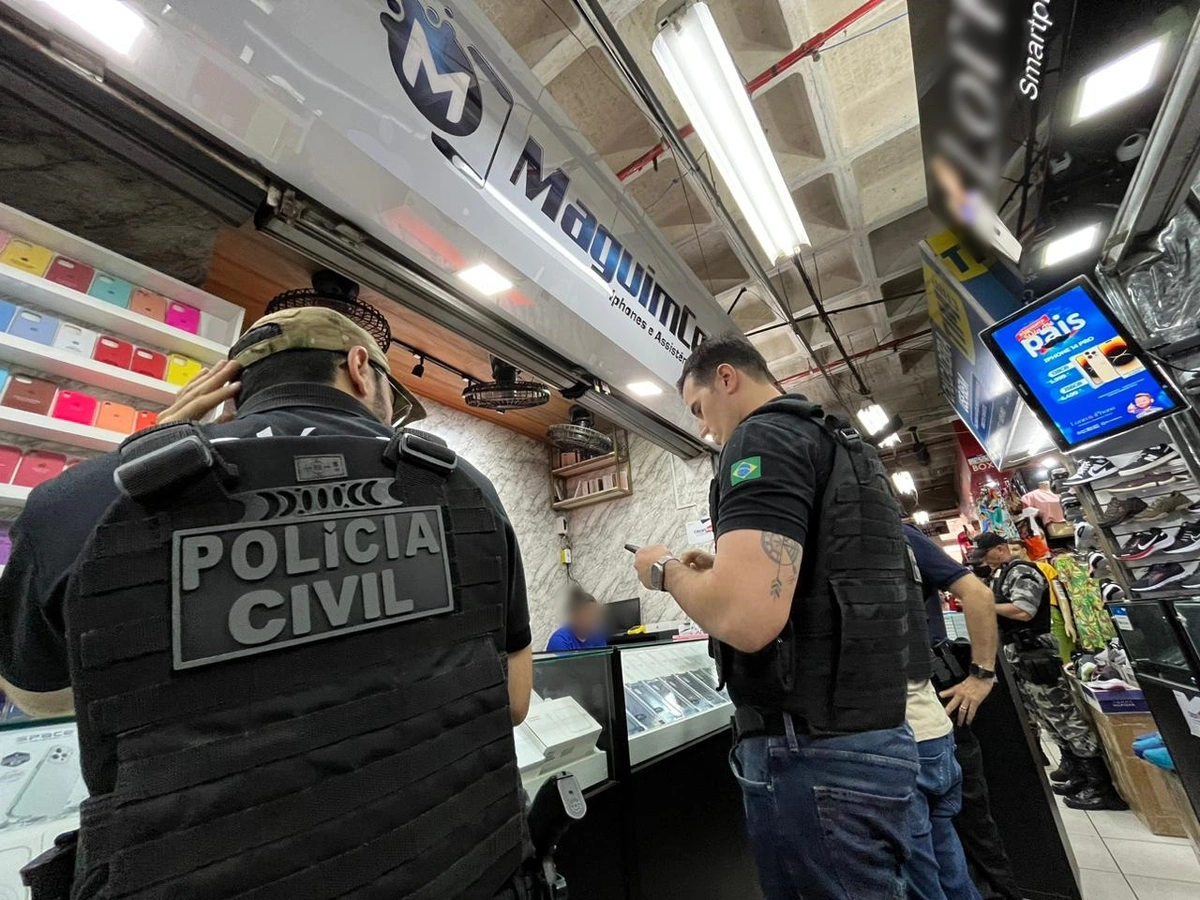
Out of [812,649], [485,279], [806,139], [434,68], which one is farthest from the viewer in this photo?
[806,139]

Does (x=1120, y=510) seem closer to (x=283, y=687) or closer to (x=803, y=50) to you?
(x=803, y=50)

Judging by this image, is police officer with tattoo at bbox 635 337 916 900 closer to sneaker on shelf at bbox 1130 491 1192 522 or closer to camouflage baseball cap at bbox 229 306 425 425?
camouflage baseball cap at bbox 229 306 425 425

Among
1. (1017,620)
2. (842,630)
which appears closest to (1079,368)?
(1017,620)

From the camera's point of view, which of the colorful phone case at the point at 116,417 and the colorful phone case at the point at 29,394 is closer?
the colorful phone case at the point at 29,394

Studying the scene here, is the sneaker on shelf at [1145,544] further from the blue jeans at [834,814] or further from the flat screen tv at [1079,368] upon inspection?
the blue jeans at [834,814]

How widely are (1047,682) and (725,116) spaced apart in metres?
4.58

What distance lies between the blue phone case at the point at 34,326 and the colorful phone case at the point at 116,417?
1.01ft

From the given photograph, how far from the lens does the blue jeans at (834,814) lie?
99 cm

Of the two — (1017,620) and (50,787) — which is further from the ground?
(50,787)

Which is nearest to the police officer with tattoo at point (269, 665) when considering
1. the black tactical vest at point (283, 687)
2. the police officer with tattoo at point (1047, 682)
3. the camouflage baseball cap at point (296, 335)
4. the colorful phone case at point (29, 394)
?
the black tactical vest at point (283, 687)

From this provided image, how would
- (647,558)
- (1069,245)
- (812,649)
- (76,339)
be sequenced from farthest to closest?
(1069,245)
(76,339)
(647,558)
(812,649)

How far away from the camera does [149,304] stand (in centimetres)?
235

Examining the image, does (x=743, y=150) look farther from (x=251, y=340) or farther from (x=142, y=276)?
(x=142, y=276)

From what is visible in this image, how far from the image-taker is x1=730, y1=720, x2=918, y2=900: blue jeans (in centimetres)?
99
